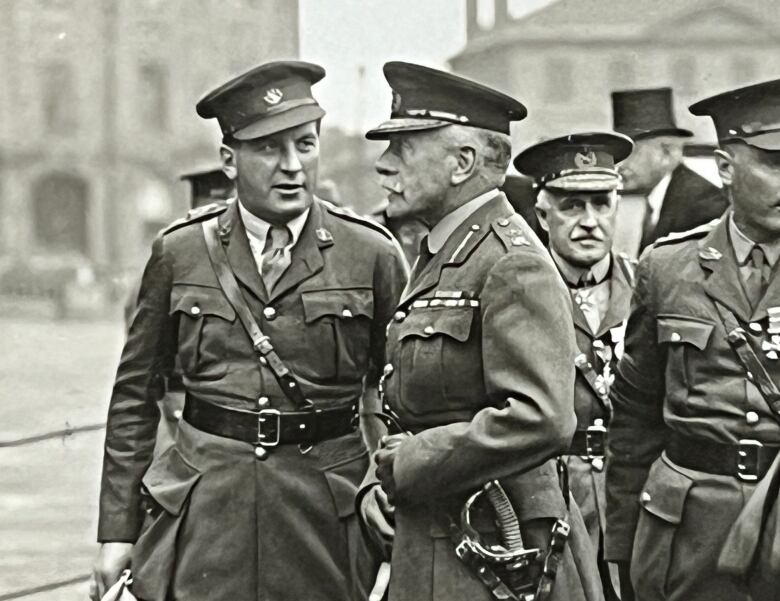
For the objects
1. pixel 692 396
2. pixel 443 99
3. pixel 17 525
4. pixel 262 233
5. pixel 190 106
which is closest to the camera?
pixel 443 99

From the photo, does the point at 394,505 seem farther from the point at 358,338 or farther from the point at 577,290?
the point at 577,290

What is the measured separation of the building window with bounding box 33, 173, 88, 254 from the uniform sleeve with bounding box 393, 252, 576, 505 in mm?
5470

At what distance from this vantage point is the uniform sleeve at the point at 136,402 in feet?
15.6

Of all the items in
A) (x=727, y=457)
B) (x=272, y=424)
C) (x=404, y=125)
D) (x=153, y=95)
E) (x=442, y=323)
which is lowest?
(x=727, y=457)

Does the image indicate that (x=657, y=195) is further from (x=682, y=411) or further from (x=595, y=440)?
(x=682, y=411)

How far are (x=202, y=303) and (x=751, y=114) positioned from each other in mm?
1731

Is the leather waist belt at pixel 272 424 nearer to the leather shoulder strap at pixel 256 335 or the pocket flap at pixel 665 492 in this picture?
the leather shoulder strap at pixel 256 335

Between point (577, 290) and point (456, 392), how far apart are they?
223 cm

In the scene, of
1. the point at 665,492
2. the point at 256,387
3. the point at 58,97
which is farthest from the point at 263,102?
the point at 58,97

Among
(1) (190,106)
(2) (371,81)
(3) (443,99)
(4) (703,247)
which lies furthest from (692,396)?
(1) (190,106)

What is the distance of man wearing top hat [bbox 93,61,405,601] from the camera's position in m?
4.63

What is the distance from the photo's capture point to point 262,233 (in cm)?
479

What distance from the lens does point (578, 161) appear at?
5.81 metres

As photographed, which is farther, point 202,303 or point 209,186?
point 209,186
